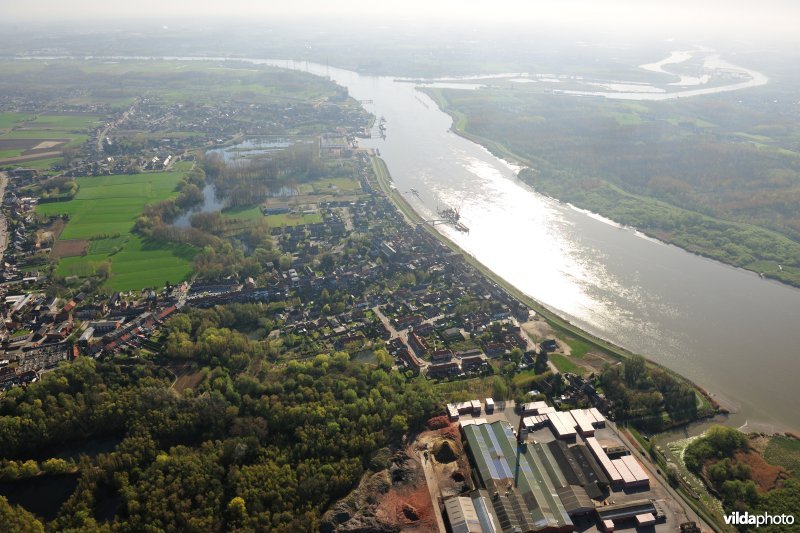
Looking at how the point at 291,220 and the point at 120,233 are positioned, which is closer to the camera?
the point at 120,233

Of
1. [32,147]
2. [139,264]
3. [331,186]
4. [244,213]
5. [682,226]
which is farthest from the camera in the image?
[32,147]

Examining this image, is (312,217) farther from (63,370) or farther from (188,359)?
(63,370)

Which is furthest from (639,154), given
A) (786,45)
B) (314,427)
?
(786,45)

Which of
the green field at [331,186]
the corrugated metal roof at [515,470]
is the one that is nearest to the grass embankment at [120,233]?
the green field at [331,186]

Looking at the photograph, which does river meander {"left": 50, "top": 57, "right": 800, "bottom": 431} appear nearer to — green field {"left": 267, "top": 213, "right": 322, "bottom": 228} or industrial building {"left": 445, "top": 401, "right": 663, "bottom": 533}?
industrial building {"left": 445, "top": 401, "right": 663, "bottom": 533}

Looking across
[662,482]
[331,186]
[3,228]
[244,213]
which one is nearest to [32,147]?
[3,228]

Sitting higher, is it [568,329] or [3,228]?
[3,228]

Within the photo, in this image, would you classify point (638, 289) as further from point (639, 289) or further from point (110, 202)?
point (110, 202)

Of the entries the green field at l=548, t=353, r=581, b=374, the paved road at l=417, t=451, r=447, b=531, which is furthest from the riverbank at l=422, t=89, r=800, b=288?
the paved road at l=417, t=451, r=447, b=531
